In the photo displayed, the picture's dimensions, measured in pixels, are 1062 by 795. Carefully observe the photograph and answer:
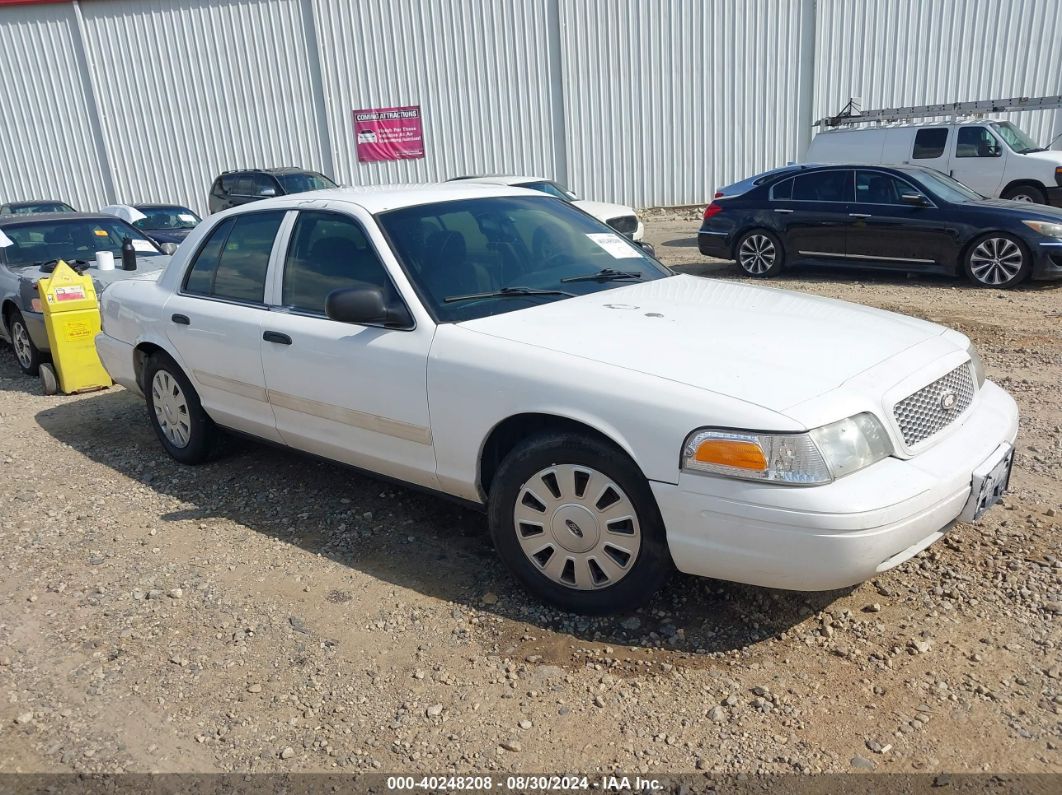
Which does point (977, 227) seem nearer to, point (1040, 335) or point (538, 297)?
point (1040, 335)

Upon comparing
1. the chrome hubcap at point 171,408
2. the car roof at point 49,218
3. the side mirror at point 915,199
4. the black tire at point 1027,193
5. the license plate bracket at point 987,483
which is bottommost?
the black tire at point 1027,193

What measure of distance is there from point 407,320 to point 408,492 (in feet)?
4.28

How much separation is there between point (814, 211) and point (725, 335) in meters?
8.11

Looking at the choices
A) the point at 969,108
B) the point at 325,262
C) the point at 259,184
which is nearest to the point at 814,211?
the point at 969,108

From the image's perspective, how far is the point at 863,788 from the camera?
2.42m

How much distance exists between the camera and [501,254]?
3.98 m

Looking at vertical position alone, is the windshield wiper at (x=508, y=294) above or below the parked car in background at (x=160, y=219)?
above

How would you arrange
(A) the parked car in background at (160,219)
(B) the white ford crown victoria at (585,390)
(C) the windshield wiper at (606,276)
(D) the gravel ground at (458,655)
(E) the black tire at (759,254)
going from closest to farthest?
(D) the gravel ground at (458,655), (B) the white ford crown victoria at (585,390), (C) the windshield wiper at (606,276), (E) the black tire at (759,254), (A) the parked car in background at (160,219)

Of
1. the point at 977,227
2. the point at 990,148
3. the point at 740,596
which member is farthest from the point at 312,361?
the point at 990,148

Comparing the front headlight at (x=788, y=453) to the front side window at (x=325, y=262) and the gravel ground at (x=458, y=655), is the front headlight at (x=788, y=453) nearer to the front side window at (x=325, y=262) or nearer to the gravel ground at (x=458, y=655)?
the gravel ground at (x=458, y=655)

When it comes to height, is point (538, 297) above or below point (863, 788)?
above

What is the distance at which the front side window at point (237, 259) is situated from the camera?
4.41 metres

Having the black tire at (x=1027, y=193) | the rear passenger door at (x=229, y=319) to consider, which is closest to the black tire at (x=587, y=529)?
the rear passenger door at (x=229, y=319)

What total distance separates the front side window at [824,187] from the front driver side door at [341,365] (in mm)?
8097
